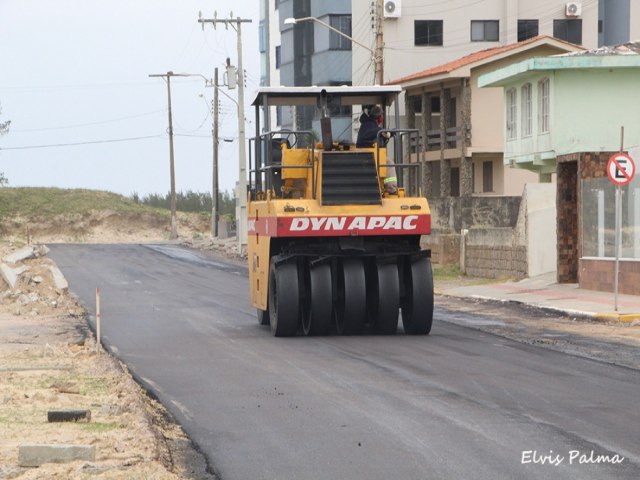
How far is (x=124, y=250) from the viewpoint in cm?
6034

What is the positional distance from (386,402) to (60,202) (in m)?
83.5

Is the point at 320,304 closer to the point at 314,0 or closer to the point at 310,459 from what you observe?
the point at 310,459

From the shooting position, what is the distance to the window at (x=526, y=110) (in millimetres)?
43781

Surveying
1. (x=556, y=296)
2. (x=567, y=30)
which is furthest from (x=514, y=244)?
(x=567, y=30)

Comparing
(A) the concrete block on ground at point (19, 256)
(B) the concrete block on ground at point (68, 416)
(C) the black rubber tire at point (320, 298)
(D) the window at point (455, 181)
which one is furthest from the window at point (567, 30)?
(B) the concrete block on ground at point (68, 416)

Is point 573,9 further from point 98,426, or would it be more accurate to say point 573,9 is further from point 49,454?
point 49,454

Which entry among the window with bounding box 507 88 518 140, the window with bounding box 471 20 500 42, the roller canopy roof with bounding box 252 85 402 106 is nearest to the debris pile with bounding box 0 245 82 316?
the roller canopy roof with bounding box 252 85 402 106

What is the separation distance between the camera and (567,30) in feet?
219

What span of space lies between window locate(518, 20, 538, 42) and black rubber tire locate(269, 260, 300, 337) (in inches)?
1915

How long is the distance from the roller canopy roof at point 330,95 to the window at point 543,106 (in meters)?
20.9

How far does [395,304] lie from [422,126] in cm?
4105

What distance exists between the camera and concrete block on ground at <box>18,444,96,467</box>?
9.23 m

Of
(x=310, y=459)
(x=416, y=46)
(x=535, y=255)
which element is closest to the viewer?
(x=310, y=459)

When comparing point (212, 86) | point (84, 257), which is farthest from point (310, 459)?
point (212, 86)
